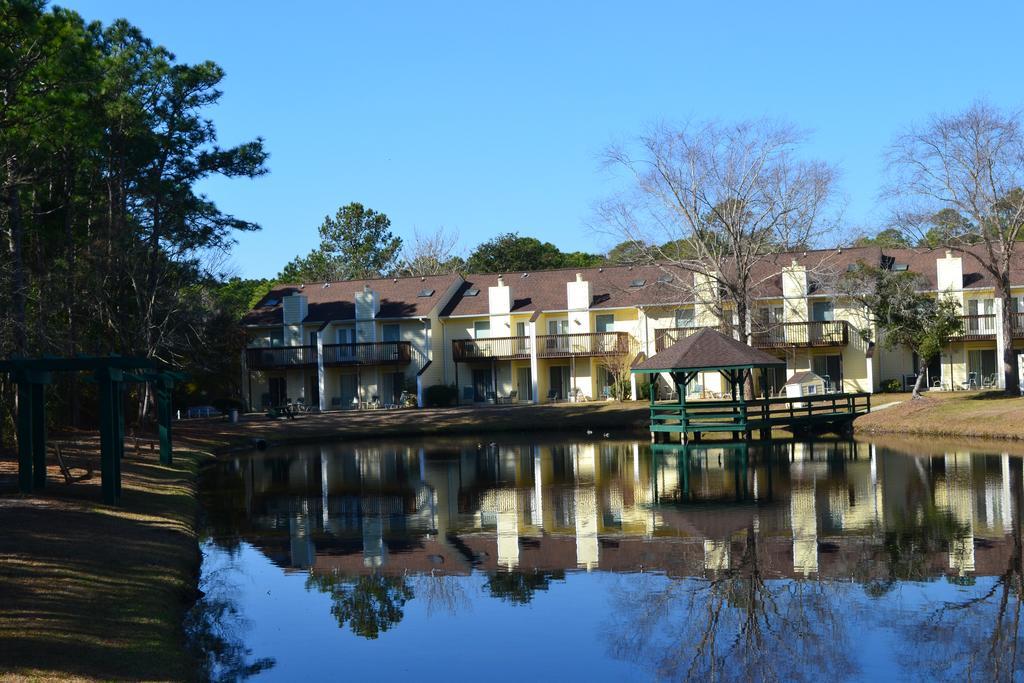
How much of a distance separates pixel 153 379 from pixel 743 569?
1747 cm

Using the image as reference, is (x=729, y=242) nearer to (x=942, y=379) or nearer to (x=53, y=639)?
(x=942, y=379)

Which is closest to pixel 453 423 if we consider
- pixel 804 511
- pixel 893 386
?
pixel 893 386

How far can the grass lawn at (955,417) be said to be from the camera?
119 feet

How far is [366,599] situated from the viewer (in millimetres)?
15359

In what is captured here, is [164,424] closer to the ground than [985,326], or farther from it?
closer to the ground

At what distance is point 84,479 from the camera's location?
879 inches

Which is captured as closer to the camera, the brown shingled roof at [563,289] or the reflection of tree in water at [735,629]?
the reflection of tree in water at [735,629]

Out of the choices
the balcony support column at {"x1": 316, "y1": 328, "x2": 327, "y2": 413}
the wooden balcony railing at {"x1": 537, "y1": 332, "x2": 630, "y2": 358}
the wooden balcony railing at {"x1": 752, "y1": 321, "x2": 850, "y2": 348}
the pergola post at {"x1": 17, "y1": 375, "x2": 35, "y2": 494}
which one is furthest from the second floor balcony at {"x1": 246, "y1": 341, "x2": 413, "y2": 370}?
the pergola post at {"x1": 17, "y1": 375, "x2": 35, "y2": 494}

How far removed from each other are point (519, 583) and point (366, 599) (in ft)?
7.37

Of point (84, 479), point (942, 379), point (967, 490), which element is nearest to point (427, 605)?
point (84, 479)

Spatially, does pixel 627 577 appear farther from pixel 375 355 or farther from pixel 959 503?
pixel 375 355

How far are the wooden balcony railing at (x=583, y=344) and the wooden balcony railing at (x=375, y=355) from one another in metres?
7.60

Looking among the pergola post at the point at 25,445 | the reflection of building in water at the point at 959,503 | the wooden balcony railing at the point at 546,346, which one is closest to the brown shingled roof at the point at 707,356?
the reflection of building in water at the point at 959,503

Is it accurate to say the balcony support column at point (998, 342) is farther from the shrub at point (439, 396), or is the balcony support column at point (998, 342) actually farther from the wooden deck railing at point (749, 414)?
the shrub at point (439, 396)
